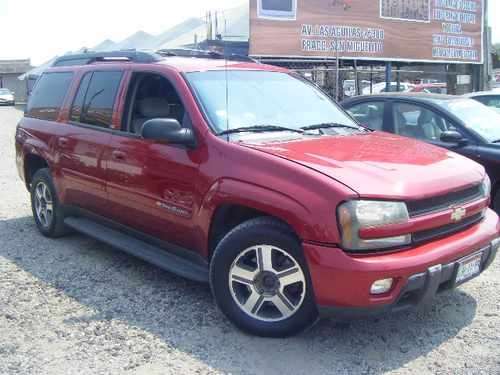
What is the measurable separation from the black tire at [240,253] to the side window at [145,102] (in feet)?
4.83

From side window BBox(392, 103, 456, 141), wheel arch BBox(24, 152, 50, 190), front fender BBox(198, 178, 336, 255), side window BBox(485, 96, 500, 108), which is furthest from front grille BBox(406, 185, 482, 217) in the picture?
side window BBox(485, 96, 500, 108)

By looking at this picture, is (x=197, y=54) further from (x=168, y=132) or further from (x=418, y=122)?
(x=418, y=122)

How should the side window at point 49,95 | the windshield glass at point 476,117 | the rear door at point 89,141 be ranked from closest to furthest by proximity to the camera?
the rear door at point 89,141 → the side window at point 49,95 → the windshield glass at point 476,117

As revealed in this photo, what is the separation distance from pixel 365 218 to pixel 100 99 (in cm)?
294

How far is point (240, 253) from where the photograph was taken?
3.76m

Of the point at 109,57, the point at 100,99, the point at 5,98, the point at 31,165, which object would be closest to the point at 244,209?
the point at 100,99

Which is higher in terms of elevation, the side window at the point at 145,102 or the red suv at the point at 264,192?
the side window at the point at 145,102

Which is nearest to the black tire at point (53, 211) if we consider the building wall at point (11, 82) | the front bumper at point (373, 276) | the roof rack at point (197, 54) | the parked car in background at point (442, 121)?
the roof rack at point (197, 54)

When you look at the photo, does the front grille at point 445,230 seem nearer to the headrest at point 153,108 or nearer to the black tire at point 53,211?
the headrest at point 153,108

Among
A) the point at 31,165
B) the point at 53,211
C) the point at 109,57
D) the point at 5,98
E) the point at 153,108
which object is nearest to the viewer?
the point at 153,108

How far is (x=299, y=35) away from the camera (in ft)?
40.8

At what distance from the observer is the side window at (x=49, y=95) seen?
591 cm

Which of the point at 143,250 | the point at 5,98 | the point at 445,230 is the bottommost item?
the point at 143,250

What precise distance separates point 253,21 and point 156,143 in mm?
7907
